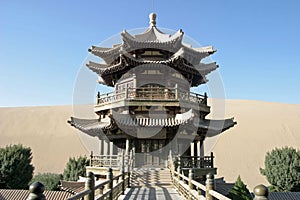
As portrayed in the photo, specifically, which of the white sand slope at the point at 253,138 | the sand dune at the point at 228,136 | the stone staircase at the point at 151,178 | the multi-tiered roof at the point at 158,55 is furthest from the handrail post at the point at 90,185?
the sand dune at the point at 228,136

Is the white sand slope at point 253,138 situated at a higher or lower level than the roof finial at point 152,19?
lower

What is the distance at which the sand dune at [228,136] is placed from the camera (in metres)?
62.8

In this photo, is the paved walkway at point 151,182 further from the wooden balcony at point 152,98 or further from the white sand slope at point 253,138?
the white sand slope at point 253,138

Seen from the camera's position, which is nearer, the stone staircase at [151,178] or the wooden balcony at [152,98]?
the stone staircase at [151,178]

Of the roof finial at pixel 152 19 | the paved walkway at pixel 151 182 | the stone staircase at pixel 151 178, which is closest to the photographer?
the paved walkway at pixel 151 182

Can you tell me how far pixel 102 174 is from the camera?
18938 millimetres

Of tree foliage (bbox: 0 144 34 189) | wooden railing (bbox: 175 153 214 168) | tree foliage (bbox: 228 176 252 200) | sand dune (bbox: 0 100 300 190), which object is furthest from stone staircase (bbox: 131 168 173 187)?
sand dune (bbox: 0 100 300 190)

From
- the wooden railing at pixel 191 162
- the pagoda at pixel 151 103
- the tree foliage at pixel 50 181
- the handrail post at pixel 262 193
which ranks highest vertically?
the pagoda at pixel 151 103

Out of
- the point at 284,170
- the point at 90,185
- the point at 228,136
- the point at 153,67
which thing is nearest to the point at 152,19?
the point at 153,67

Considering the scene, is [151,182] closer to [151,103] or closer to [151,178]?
[151,178]

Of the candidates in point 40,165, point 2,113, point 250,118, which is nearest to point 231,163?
point 250,118

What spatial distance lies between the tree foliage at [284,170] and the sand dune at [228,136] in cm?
2230

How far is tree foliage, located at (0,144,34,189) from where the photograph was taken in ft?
87.6

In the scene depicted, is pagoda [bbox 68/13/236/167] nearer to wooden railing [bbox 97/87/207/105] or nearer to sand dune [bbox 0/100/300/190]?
wooden railing [bbox 97/87/207/105]
